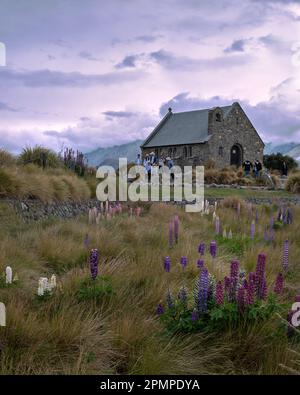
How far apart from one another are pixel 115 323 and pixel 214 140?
128ft

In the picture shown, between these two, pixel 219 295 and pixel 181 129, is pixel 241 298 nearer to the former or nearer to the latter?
pixel 219 295

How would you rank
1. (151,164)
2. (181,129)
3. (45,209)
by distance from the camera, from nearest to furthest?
(45,209)
(151,164)
(181,129)

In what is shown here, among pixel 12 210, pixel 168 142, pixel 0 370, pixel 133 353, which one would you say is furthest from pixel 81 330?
pixel 168 142

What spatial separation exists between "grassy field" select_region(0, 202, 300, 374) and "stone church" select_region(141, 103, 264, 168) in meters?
34.5

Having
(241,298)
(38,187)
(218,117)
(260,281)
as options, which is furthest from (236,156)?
(241,298)

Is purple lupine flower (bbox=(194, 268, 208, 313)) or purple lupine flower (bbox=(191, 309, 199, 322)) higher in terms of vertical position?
purple lupine flower (bbox=(194, 268, 208, 313))

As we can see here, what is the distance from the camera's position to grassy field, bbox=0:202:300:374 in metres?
3.49

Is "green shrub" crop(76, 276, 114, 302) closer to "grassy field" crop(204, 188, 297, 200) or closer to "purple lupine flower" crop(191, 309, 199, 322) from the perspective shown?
"purple lupine flower" crop(191, 309, 199, 322)

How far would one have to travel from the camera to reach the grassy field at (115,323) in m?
3.49

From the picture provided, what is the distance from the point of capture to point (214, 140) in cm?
4197

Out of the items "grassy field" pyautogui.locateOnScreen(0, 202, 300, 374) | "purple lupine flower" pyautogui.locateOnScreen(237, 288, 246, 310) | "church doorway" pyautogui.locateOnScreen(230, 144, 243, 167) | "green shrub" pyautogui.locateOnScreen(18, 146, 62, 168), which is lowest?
"grassy field" pyautogui.locateOnScreen(0, 202, 300, 374)

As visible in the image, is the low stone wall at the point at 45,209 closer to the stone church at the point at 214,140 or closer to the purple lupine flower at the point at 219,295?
the purple lupine flower at the point at 219,295
